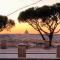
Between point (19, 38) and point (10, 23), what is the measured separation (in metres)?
12.7

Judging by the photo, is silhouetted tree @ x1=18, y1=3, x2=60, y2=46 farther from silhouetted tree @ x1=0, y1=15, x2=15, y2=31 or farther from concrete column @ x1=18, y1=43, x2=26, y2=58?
concrete column @ x1=18, y1=43, x2=26, y2=58

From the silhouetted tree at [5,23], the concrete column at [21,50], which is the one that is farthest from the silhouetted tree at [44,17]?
the concrete column at [21,50]

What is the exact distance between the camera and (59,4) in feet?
151

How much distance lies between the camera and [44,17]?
150ft

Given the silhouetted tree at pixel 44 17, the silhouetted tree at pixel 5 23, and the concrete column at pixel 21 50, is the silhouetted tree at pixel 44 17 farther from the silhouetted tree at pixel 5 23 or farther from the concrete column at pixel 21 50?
the concrete column at pixel 21 50

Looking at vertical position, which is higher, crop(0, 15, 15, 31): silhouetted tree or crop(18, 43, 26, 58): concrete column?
crop(0, 15, 15, 31): silhouetted tree

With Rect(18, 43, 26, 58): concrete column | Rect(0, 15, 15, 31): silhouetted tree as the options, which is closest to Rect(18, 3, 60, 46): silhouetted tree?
Rect(0, 15, 15, 31): silhouetted tree

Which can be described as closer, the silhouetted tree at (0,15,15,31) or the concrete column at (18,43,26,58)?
the concrete column at (18,43,26,58)

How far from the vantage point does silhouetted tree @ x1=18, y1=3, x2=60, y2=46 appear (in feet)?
149

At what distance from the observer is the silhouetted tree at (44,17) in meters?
45.3

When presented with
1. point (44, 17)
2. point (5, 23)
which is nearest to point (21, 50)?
point (44, 17)

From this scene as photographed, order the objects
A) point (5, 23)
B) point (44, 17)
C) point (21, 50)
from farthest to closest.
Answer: point (5, 23), point (44, 17), point (21, 50)

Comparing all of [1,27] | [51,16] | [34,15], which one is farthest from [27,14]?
[1,27]

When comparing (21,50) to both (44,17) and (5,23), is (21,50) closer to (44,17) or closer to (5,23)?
(44,17)
